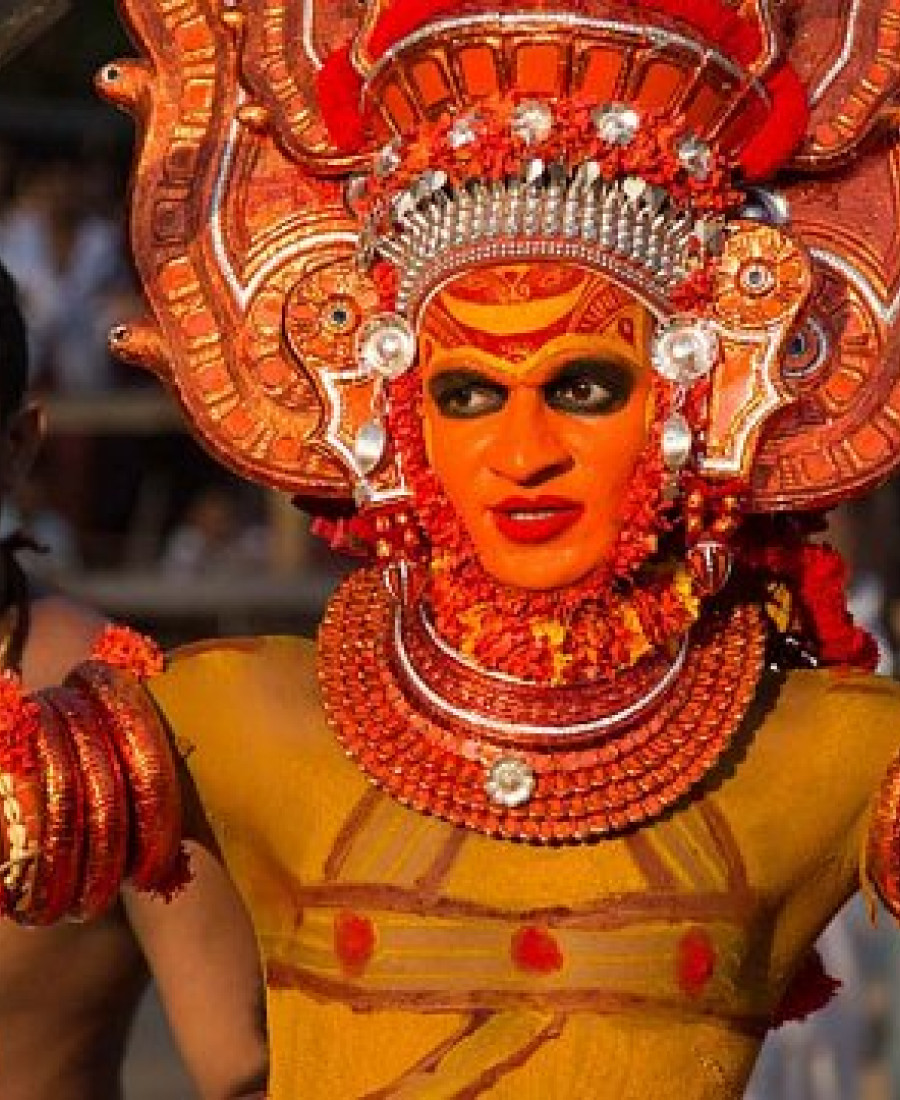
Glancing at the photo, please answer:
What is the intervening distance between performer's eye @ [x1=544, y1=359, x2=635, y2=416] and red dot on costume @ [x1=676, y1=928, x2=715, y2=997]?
0.66 meters

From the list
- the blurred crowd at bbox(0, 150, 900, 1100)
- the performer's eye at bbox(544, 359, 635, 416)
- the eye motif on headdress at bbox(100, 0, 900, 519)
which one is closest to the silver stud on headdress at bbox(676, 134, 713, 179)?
the eye motif on headdress at bbox(100, 0, 900, 519)

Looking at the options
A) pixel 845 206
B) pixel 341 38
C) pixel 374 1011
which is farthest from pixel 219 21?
pixel 374 1011

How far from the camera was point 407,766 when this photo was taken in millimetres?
5348

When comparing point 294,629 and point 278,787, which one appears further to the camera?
point 294,629

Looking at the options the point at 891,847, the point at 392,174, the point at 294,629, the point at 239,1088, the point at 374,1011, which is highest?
the point at 392,174

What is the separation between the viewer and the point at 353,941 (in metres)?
5.31

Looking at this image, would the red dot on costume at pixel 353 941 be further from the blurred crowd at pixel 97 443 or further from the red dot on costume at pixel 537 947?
the blurred crowd at pixel 97 443

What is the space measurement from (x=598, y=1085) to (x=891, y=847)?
1.53ft

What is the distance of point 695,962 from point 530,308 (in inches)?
32.8

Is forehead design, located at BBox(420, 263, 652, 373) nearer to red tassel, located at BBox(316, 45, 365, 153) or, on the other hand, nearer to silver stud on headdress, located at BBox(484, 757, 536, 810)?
red tassel, located at BBox(316, 45, 365, 153)

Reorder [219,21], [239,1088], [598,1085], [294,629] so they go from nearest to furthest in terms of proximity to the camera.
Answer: [598,1085] < [219,21] < [239,1088] < [294,629]

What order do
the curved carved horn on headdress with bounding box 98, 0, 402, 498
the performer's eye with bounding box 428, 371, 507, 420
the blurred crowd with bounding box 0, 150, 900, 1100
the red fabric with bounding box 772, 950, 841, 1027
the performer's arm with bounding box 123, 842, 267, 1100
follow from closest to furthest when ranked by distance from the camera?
the performer's eye with bounding box 428, 371, 507, 420, the curved carved horn on headdress with bounding box 98, 0, 402, 498, the red fabric with bounding box 772, 950, 841, 1027, the performer's arm with bounding box 123, 842, 267, 1100, the blurred crowd with bounding box 0, 150, 900, 1100

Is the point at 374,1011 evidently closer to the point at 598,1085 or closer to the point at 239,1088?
the point at 598,1085

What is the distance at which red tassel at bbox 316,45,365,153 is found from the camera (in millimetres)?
5414
